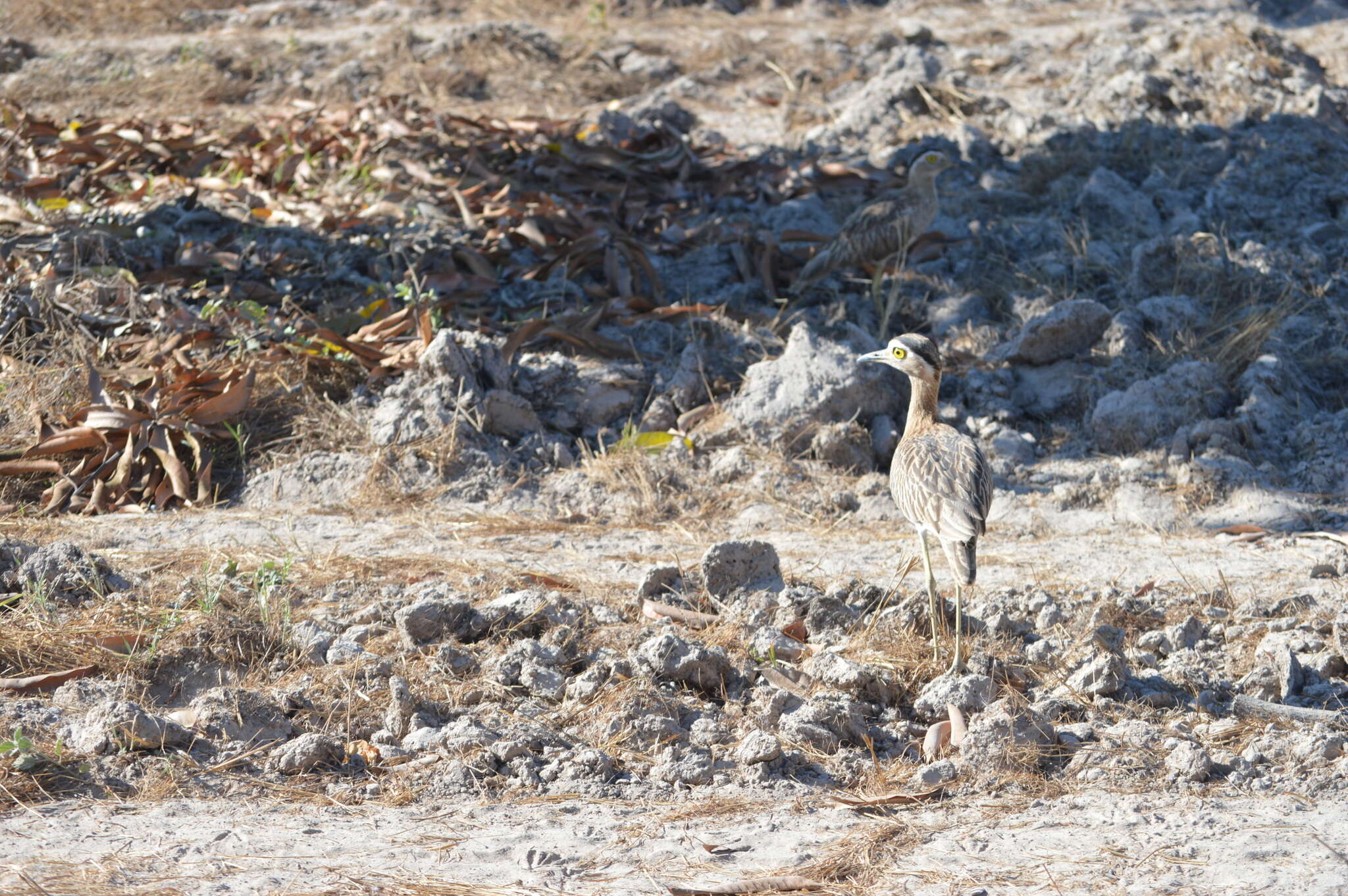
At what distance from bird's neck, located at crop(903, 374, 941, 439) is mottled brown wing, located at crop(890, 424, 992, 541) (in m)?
0.24

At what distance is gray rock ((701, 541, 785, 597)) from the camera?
14.0 feet

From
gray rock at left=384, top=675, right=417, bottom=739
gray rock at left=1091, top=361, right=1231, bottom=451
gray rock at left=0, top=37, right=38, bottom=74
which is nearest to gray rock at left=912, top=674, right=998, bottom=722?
gray rock at left=384, top=675, right=417, bottom=739

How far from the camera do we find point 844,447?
18.5ft

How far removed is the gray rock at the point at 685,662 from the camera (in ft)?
12.1

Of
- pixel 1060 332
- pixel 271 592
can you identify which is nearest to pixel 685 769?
pixel 271 592

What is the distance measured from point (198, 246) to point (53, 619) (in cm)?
365

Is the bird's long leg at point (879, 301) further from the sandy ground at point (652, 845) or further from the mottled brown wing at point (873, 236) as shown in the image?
the sandy ground at point (652, 845)

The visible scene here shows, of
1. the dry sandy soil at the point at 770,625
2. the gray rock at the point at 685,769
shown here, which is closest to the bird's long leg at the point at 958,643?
the dry sandy soil at the point at 770,625

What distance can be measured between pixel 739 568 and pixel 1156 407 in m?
2.56

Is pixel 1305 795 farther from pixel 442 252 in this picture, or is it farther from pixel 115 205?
pixel 115 205

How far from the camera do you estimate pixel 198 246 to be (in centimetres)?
703

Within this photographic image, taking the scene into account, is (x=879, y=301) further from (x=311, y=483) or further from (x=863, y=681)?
(x=863, y=681)

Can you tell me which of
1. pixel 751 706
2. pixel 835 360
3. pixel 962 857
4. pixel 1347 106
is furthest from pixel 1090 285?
pixel 962 857

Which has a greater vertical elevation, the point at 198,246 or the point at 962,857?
the point at 198,246
